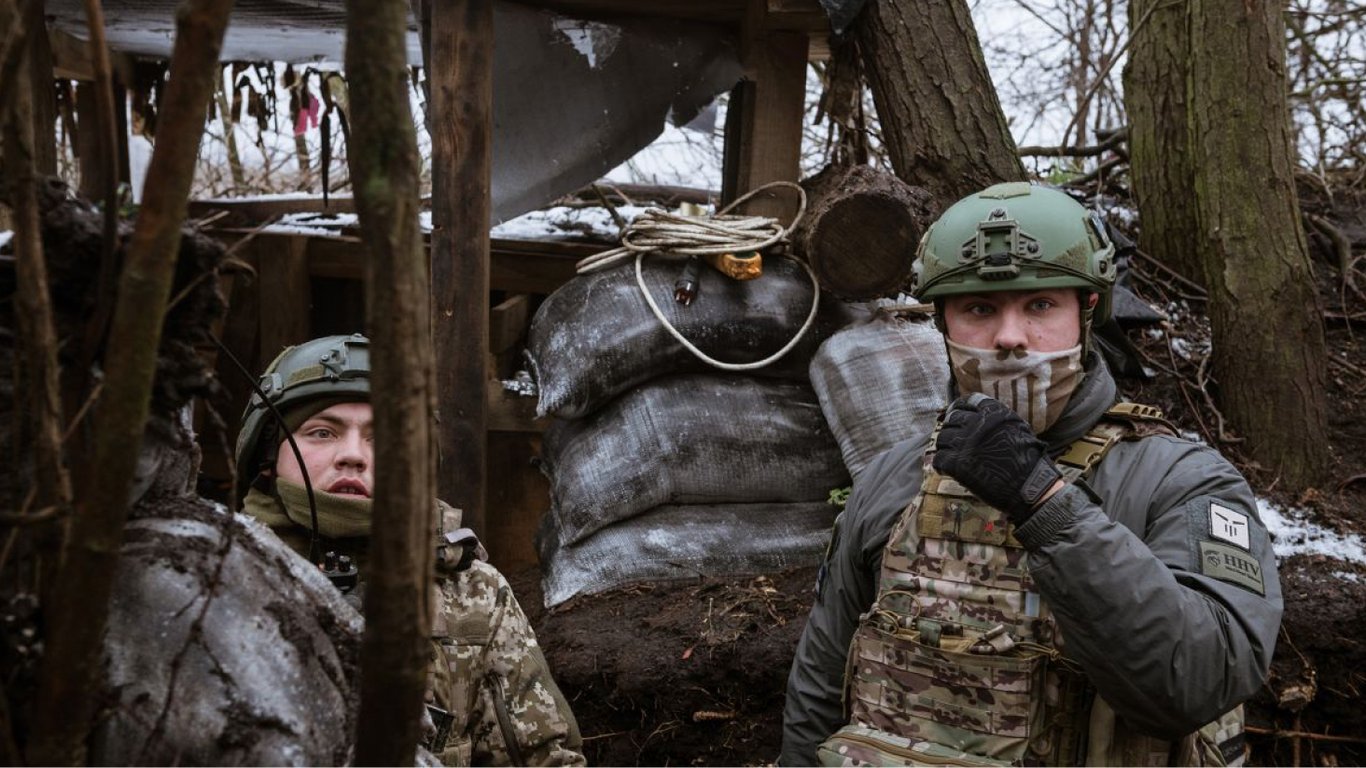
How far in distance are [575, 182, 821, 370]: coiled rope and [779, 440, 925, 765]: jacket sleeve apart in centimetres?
159

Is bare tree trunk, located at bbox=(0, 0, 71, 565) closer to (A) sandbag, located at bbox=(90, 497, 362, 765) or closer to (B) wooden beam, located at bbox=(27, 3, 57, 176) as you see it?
(A) sandbag, located at bbox=(90, 497, 362, 765)

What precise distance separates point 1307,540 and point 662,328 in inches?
84.6

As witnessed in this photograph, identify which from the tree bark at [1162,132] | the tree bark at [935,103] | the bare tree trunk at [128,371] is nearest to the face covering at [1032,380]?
the bare tree trunk at [128,371]

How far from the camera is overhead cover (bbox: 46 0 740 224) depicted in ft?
16.3

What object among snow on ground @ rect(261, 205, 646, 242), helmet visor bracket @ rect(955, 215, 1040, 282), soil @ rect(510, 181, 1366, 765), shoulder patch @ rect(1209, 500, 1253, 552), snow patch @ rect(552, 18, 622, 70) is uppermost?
snow patch @ rect(552, 18, 622, 70)

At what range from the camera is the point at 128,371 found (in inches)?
35.3

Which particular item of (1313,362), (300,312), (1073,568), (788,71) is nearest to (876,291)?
(788,71)

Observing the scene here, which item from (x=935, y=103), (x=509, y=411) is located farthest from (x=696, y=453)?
(x=935, y=103)

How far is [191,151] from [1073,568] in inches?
60.9

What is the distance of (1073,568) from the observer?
6.62ft

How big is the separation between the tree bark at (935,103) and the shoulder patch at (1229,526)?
2469mm

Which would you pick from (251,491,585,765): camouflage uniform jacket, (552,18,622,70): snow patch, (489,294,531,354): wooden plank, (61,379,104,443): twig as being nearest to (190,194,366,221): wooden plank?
(489,294,531,354): wooden plank

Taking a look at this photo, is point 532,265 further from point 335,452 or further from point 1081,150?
point 335,452

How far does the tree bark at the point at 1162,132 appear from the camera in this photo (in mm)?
4934
